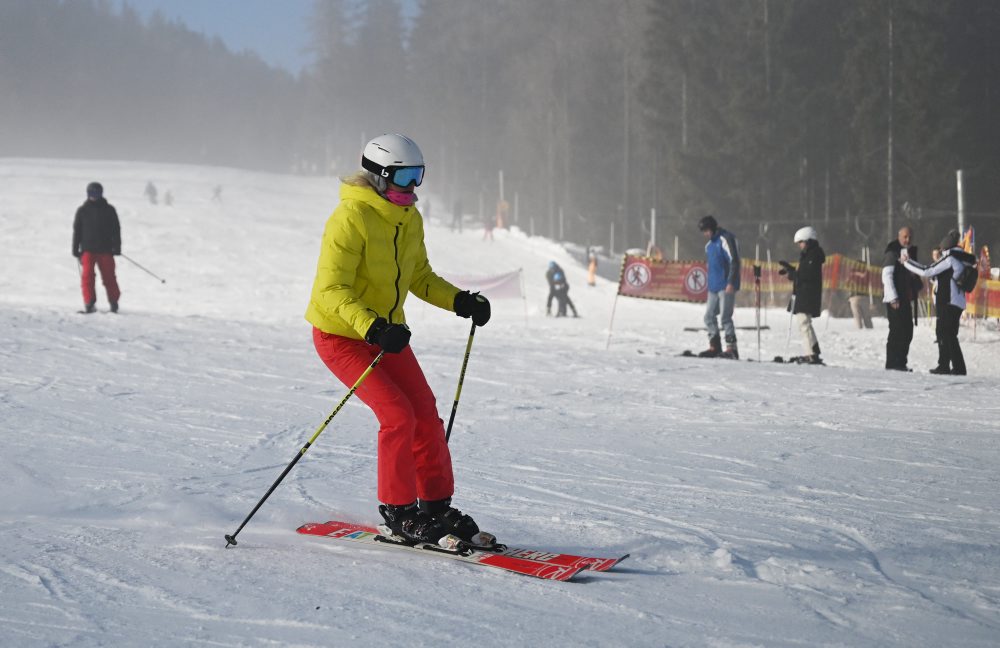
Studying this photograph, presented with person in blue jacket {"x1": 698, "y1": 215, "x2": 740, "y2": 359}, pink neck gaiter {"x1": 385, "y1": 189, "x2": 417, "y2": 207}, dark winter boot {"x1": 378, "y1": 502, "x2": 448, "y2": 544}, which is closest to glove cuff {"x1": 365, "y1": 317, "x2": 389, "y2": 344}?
pink neck gaiter {"x1": 385, "y1": 189, "x2": 417, "y2": 207}

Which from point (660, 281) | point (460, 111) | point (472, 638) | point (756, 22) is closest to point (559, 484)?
point (472, 638)

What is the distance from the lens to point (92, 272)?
13625 millimetres

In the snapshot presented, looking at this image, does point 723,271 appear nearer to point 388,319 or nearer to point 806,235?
point 806,235

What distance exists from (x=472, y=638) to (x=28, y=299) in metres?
20.5

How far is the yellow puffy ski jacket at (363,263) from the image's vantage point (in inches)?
157

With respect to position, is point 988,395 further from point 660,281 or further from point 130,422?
point 660,281

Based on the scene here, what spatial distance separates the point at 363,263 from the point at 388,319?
259 mm

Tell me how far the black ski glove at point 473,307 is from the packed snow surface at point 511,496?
0.96 meters

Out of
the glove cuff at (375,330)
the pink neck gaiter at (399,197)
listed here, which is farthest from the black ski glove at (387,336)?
the pink neck gaiter at (399,197)

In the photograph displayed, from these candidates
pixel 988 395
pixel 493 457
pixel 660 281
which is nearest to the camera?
pixel 493 457

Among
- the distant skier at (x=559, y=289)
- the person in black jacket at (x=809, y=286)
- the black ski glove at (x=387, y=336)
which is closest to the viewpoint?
the black ski glove at (x=387, y=336)

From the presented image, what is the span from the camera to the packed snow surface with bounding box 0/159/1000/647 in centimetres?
331

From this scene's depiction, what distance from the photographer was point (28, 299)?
21.3 metres

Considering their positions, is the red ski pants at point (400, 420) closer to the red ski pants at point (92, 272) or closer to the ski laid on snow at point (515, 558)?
the ski laid on snow at point (515, 558)
